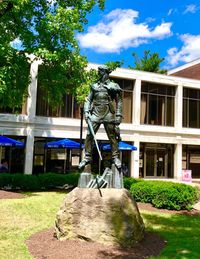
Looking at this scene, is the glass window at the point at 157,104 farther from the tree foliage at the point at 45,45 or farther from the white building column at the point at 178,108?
the tree foliage at the point at 45,45

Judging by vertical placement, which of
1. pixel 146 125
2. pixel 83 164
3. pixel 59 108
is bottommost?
pixel 83 164

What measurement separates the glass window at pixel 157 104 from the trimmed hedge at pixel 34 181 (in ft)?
51.6

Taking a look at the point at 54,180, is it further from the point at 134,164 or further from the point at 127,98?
the point at 127,98

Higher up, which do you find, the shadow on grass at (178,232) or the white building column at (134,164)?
the white building column at (134,164)

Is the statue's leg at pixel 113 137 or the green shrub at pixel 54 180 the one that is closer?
the statue's leg at pixel 113 137

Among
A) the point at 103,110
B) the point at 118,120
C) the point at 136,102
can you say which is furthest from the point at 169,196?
the point at 136,102

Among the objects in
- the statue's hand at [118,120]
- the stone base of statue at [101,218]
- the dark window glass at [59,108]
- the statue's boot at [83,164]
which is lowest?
the stone base of statue at [101,218]

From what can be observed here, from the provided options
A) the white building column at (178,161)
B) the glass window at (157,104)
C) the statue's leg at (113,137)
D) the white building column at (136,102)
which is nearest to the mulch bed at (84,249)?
the statue's leg at (113,137)

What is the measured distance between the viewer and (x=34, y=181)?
1750 cm

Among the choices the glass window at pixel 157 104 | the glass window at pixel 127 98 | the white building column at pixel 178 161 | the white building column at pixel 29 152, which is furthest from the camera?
the white building column at pixel 178 161

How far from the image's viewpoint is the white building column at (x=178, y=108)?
33.7m

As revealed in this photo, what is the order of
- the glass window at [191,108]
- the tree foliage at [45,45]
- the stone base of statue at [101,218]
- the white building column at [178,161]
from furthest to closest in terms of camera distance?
1. the glass window at [191,108]
2. the white building column at [178,161]
3. the tree foliage at [45,45]
4. the stone base of statue at [101,218]

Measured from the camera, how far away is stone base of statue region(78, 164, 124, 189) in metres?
8.75

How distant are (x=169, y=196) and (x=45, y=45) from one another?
29.6 feet
